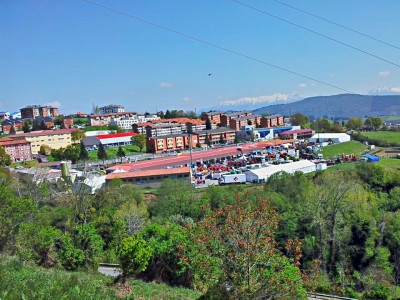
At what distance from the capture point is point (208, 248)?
445 cm

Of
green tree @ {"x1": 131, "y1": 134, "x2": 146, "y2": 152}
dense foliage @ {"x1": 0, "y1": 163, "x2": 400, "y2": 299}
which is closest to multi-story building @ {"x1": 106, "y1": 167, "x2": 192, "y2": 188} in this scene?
dense foliage @ {"x1": 0, "y1": 163, "x2": 400, "y2": 299}

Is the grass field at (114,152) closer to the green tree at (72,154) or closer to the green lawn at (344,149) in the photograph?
the green tree at (72,154)

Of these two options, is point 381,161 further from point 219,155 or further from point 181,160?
point 181,160

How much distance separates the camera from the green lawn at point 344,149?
116 feet

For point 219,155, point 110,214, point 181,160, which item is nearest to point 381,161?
point 219,155

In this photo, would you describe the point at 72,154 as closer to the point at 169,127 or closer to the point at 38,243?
the point at 169,127

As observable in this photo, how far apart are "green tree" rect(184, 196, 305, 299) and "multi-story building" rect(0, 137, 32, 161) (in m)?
34.4

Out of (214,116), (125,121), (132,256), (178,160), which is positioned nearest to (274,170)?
(178,160)

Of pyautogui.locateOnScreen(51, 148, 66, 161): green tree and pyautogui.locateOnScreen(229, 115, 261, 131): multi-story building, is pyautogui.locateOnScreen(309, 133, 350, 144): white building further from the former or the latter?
pyautogui.locateOnScreen(51, 148, 66, 161): green tree

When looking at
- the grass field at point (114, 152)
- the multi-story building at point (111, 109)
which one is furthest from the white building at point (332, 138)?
the multi-story building at point (111, 109)

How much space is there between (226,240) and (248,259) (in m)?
0.42

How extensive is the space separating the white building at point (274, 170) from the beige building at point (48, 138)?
978 inches

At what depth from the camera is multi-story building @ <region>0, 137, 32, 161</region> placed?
34.1m

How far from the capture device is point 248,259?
4039 mm
